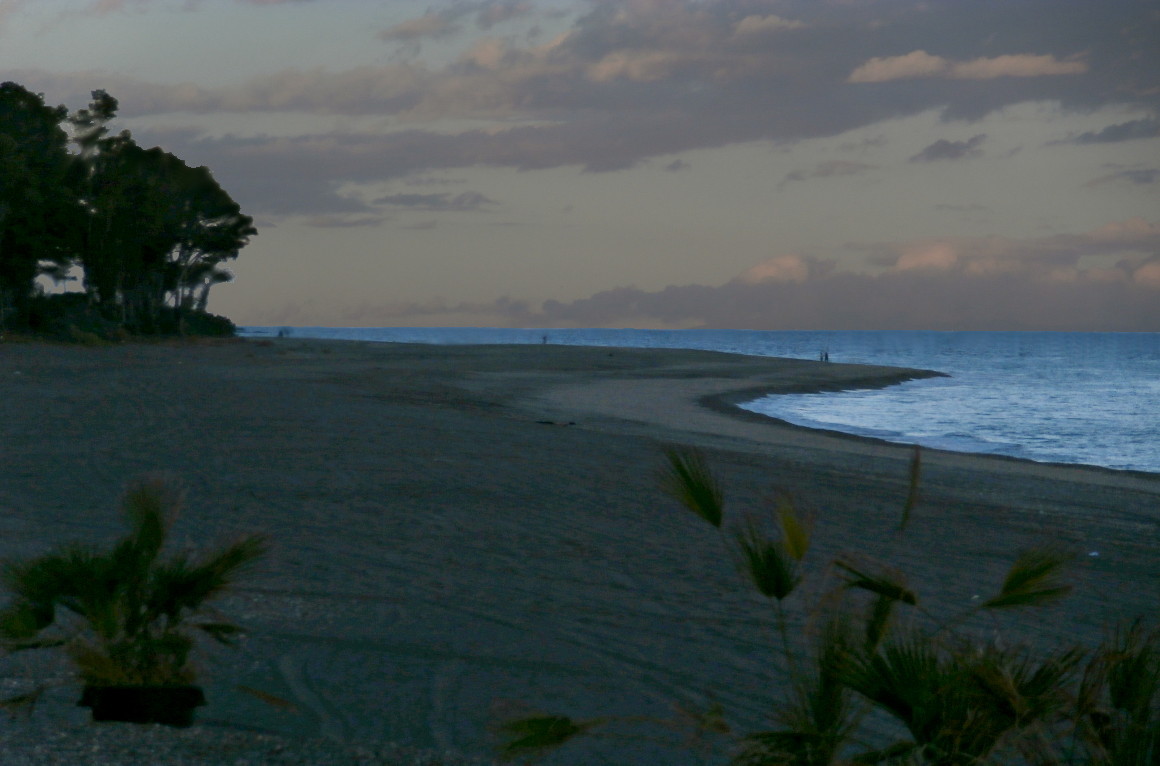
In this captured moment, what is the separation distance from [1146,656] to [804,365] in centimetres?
5664

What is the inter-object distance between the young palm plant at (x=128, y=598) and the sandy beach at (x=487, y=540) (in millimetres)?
288

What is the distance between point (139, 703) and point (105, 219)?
172ft

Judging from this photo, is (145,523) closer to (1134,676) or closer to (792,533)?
(792,533)

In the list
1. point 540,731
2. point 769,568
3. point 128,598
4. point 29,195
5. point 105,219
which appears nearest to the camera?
point 540,731

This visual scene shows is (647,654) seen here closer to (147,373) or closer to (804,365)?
(147,373)

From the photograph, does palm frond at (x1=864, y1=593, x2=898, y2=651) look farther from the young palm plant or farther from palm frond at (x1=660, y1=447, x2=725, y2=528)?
the young palm plant

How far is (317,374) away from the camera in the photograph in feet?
102

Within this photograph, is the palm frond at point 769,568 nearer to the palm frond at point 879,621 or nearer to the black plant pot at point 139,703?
the palm frond at point 879,621

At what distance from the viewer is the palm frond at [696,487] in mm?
2982

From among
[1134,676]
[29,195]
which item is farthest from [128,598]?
[29,195]

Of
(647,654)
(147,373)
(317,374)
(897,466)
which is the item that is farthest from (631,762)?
(317,374)

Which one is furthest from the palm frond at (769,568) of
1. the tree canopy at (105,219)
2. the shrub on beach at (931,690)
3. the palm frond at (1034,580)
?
the tree canopy at (105,219)

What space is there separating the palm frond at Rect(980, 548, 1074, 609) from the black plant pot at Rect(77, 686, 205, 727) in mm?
3102

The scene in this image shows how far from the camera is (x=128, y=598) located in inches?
162
